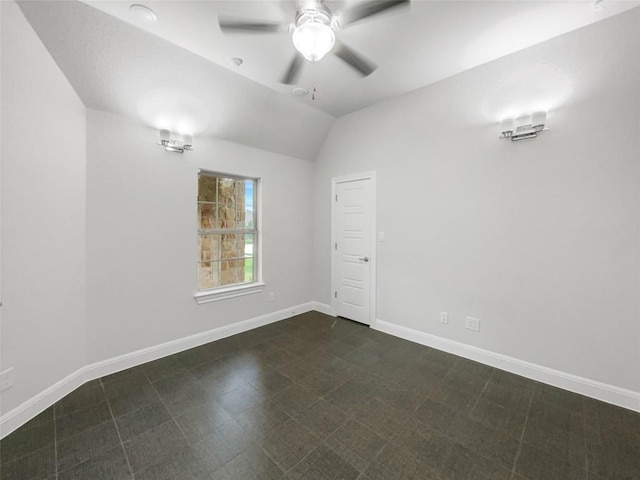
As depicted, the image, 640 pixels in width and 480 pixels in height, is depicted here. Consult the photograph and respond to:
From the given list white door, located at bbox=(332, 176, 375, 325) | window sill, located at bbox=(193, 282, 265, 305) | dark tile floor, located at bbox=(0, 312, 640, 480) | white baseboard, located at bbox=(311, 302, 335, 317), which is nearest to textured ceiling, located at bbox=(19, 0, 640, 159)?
white door, located at bbox=(332, 176, 375, 325)

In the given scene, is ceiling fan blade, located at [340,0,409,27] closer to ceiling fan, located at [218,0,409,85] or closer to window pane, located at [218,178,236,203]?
ceiling fan, located at [218,0,409,85]

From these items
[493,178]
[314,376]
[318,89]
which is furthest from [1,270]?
[493,178]

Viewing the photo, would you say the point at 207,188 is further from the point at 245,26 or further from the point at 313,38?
the point at 313,38

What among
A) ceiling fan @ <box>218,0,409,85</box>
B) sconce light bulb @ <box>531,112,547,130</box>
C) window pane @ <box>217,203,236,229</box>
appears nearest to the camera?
ceiling fan @ <box>218,0,409,85</box>

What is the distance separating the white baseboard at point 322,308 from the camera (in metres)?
4.07

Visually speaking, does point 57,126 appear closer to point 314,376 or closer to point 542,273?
point 314,376

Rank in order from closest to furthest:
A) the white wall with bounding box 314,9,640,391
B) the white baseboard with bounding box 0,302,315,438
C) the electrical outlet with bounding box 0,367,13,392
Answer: the electrical outlet with bounding box 0,367,13,392 → the white baseboard with bounding box 0,302,315,438 → the white wall with bounding box 314,9,640,391

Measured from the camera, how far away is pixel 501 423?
182cm

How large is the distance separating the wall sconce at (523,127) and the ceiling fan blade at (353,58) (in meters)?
1.39

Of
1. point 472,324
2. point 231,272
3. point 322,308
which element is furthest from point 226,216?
point 472,324

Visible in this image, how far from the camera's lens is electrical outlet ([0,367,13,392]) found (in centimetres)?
166

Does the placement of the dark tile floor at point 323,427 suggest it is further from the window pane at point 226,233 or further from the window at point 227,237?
the window pane at point 226,233

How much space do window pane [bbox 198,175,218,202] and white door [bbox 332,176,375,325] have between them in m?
1.71

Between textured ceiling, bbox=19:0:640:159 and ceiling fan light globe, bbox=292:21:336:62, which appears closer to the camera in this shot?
ceiling fan light globe, bbox=292:21:336:62
